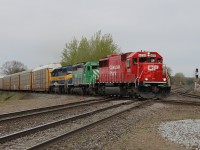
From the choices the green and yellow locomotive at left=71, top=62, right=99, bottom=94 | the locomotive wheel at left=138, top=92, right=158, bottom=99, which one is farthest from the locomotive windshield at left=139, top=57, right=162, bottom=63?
the green and yellow locomotive at left=71, top=62, right=99, bottom=94

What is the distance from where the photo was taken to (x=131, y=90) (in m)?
20.6

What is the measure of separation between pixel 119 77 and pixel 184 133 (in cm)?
1453

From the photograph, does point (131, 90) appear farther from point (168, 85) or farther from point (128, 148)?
point (128, 148)

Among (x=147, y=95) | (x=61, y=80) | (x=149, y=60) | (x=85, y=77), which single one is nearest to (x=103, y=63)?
(x=85, y=77)

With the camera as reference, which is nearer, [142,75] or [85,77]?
[142,75]

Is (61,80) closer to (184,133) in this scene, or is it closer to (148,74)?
(148,74)

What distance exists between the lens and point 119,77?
2230 centimetres

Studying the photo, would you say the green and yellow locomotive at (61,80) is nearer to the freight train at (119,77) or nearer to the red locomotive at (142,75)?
the freight train at (119,77)

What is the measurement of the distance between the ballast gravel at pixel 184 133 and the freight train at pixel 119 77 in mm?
10368

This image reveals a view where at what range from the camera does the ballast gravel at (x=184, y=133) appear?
264 inches

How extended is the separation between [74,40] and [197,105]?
44551mm

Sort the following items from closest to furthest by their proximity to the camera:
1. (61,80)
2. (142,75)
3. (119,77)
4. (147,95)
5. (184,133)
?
(184,133) → (147,95) → (142,75) → (119,77) → (61,80)

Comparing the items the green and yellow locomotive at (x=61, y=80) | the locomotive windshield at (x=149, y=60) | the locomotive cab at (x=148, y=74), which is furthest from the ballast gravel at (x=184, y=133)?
the green and yellow locomotive at (x=61, y=80)

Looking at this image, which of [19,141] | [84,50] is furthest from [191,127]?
[84,50]
